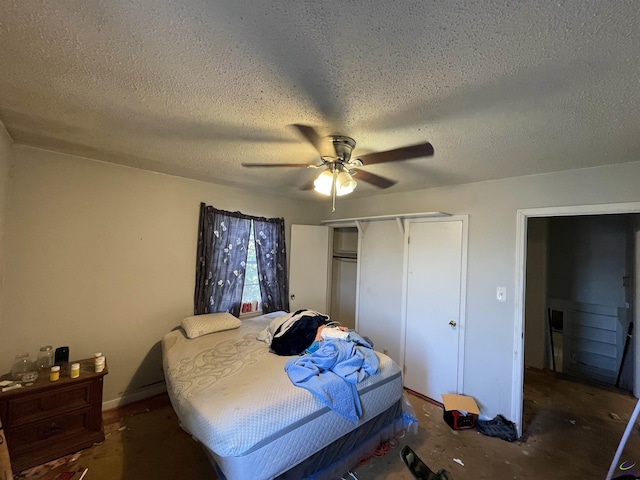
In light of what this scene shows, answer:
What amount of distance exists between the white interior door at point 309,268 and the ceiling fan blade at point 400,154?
2035 millimetres

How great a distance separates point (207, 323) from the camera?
284cm

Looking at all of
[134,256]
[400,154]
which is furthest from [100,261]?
[400,154]

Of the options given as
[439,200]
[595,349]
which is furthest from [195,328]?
[595,349]

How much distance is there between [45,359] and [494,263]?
13.3ft

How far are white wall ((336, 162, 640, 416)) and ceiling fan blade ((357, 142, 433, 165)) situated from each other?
43.8 inches

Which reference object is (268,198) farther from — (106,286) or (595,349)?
(595,349)

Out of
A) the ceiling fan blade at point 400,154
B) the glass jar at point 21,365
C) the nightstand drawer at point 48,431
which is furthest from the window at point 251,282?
the ceiling fan blade at point 400,154

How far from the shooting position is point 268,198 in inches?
151

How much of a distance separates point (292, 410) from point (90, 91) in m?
2.03

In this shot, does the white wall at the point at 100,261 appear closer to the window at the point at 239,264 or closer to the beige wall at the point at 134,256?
the beige wall at the point at 134,256

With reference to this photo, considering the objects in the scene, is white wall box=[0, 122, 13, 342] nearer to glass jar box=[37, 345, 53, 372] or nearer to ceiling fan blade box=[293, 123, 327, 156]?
glass jar box=[37, 345, 53, 372]

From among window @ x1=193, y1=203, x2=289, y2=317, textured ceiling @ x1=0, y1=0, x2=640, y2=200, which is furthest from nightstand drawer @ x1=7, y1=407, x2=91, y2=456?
textured ceiling @ x1=0, y1=0, x2=640, y2=200

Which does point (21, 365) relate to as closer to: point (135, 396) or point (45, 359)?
point (45, 359)

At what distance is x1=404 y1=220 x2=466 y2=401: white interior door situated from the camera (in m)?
2.87
